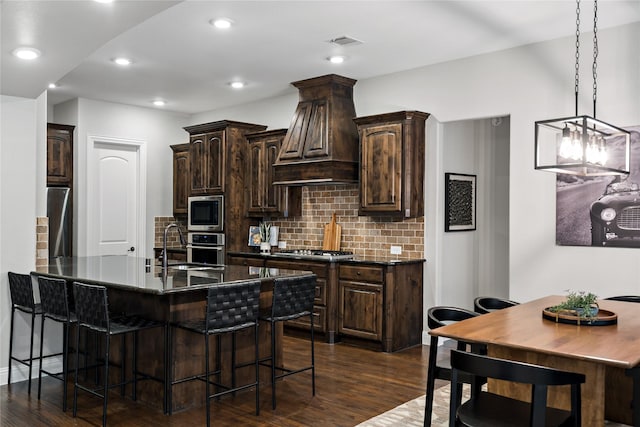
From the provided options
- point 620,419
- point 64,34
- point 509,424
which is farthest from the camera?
point 620,419

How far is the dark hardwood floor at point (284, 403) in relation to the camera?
11.7 feet

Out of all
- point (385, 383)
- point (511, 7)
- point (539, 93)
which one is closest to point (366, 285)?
point (385, 383)

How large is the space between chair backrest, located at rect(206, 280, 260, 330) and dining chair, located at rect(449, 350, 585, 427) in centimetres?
156

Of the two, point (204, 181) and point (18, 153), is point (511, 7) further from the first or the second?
point (204, 181)

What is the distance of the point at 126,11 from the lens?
2.86 meters

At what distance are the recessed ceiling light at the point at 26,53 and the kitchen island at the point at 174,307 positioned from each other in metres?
1.50

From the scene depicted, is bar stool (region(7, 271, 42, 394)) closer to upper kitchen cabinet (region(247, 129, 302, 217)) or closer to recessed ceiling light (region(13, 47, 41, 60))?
recessed ceiling light (region(13, 47, 41, 60))

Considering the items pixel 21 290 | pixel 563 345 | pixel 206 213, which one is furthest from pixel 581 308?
pixel 206 213

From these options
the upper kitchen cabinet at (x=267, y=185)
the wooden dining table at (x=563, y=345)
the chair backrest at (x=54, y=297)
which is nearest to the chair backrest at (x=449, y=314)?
the wooden dining table at (x=563, y=345)

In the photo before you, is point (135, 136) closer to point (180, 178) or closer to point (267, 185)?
point (180, 178)

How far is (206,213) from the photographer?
730 centimetres

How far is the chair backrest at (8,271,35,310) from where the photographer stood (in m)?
4.10

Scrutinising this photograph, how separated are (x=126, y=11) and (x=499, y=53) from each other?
3.63m

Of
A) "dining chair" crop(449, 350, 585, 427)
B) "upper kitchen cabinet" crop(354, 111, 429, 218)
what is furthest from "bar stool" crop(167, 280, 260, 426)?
"upper kitchen cabinet" crop(354, 111, 429, 218)
